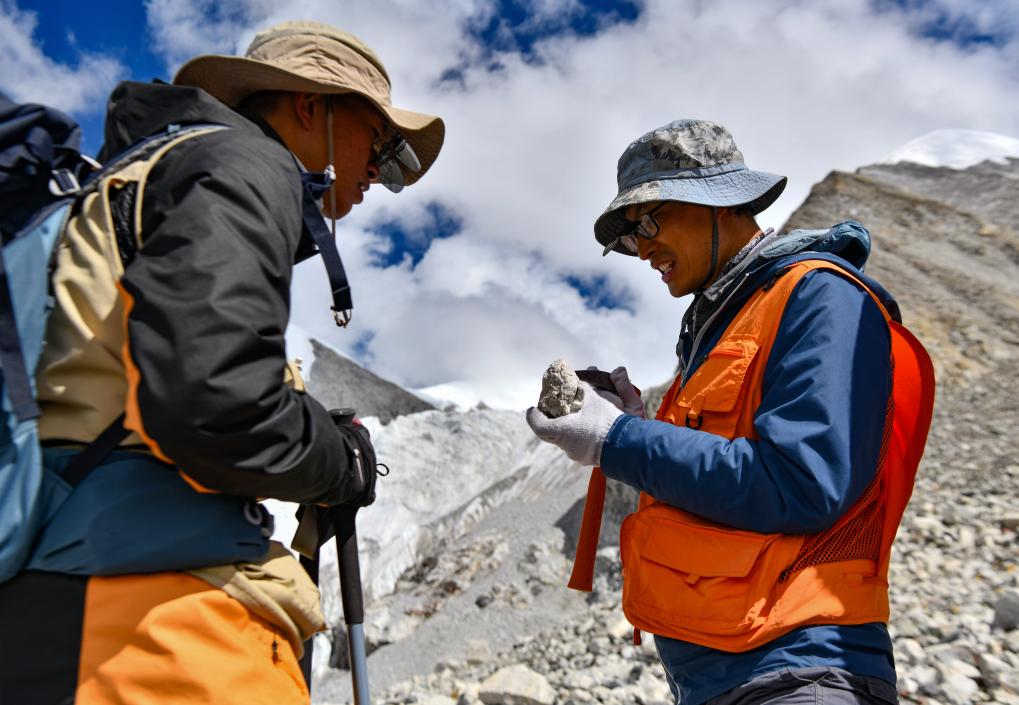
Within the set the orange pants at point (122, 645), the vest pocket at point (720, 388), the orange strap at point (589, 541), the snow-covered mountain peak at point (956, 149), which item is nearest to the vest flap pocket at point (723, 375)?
the vest pocket at point (720, 388)

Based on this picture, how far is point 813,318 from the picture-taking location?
1886 millimetres

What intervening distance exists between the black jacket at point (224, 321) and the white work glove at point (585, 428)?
0.71 metres

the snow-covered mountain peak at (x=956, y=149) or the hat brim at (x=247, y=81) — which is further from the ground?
the hat brim at (x=247, y=81)

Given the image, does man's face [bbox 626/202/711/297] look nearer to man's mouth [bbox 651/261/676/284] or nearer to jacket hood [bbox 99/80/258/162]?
man's mouth [bbox 651/261/676/284]

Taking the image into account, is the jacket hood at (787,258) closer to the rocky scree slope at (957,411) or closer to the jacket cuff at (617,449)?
the jacket cuff at (617,449)

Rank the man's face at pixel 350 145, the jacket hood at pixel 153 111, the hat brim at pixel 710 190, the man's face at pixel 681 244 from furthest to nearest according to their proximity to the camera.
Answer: the man's face at pixel 681 244 → the hat brim at pixel 710 190 → the man's face at pixel 350 145 → the jacket hood at pixel 153 111

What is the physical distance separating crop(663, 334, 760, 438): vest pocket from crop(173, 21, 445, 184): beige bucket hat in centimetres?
114

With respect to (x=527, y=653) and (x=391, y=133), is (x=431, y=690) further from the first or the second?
(x=391, y=133)

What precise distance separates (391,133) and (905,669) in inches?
171

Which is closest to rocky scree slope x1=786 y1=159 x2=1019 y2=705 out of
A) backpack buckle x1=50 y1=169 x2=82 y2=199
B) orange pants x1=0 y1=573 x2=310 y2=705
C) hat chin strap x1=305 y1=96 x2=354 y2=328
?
hat chin strap x1=305 y1=96 x2=354 y2=328

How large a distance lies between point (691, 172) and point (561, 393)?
856 mm

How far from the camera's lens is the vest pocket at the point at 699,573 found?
179cm

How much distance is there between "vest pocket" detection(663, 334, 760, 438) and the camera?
1.97 meters

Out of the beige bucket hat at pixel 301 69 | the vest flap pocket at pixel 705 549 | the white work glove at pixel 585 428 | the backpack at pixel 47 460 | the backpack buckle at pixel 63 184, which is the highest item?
the beige bucket hat at pixel 301 69
